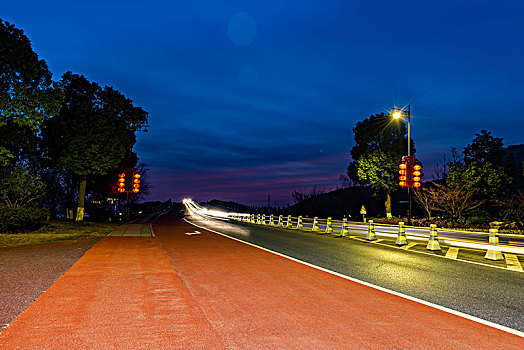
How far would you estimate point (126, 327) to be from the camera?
5.18 metres

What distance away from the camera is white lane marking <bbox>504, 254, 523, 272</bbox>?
34.8ft

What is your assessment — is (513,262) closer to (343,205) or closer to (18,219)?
(18,219)

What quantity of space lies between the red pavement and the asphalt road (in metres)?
0.74

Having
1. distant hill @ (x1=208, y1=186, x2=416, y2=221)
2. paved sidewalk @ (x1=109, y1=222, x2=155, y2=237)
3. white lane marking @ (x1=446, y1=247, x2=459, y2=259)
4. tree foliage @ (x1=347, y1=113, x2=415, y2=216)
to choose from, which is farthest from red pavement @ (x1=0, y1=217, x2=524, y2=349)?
distant hill @ (x1=208, y1=186, x2=416, y2=221)

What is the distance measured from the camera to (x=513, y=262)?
11703 mm

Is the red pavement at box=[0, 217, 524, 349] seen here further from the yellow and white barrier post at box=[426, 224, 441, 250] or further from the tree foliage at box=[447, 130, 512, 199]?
the tree foliage at box=[447, 130, 512, 199]

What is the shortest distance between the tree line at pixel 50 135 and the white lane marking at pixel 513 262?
21248 millimetres

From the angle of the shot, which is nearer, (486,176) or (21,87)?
(21,87)

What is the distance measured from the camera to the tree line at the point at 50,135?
20281 millimetres

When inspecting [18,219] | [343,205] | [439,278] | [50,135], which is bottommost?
[439,278]

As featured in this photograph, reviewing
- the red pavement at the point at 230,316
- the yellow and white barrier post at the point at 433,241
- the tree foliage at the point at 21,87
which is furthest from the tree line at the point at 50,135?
the yellow and white barrier post at the point at 433,241

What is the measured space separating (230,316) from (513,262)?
33.3 ft

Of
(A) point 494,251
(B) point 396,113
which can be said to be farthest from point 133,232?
(A) point 494,251

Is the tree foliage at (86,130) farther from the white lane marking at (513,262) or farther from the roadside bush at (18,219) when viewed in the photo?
the white lane marking at (513,262)
